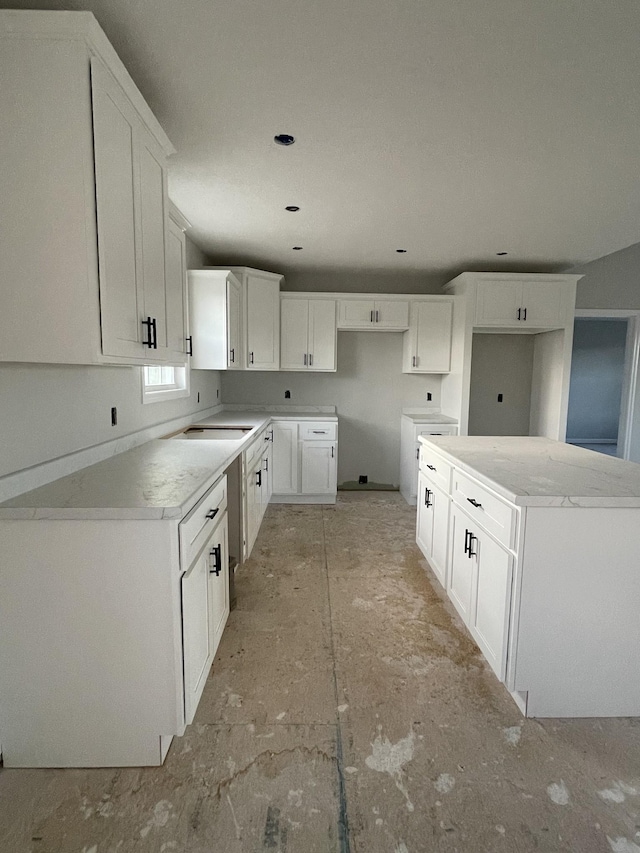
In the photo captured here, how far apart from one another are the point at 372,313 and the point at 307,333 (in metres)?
0.74

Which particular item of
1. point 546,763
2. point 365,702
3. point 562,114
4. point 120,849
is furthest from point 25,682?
point 562,114

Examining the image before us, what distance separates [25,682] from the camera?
147 cm

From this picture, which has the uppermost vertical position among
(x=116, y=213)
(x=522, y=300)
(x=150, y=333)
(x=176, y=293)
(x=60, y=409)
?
(x=522, y=300)

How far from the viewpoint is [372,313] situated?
15.3 feet

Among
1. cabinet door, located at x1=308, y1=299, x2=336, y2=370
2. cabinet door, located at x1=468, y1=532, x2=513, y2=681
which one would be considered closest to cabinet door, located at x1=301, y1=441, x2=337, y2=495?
cabinet door, located at x1=308, y1=299, x2=336, y2=370

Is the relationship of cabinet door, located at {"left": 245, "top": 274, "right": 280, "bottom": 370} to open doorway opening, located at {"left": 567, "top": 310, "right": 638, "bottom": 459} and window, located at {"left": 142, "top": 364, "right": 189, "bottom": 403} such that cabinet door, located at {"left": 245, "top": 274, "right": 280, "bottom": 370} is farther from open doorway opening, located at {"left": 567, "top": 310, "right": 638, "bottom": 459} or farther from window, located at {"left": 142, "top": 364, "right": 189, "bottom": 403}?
open doorway opening, located at {"left": 567, "top": 310, "right": 638, "bottom": 459}

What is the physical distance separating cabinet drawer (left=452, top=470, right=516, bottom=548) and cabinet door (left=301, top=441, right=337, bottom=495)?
2150 millimetres

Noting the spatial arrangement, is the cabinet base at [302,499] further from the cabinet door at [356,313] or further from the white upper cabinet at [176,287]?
the white upper cabinet at [176,287]

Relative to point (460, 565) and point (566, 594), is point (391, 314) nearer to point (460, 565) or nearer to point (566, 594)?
point (460, 565)

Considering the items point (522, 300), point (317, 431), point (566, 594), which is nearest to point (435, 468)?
point (566, 594)

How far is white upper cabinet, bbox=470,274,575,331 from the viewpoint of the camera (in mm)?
4285

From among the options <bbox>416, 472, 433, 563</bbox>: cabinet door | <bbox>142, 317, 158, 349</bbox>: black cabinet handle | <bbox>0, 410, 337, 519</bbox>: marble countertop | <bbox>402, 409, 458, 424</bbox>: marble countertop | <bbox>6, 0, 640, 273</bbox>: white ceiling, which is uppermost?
<bbox>6, 0, 640, 273</bbox>: white ceiling

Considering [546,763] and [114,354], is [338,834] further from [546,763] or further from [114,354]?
[114,354]

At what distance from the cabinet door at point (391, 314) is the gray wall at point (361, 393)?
381 mm
